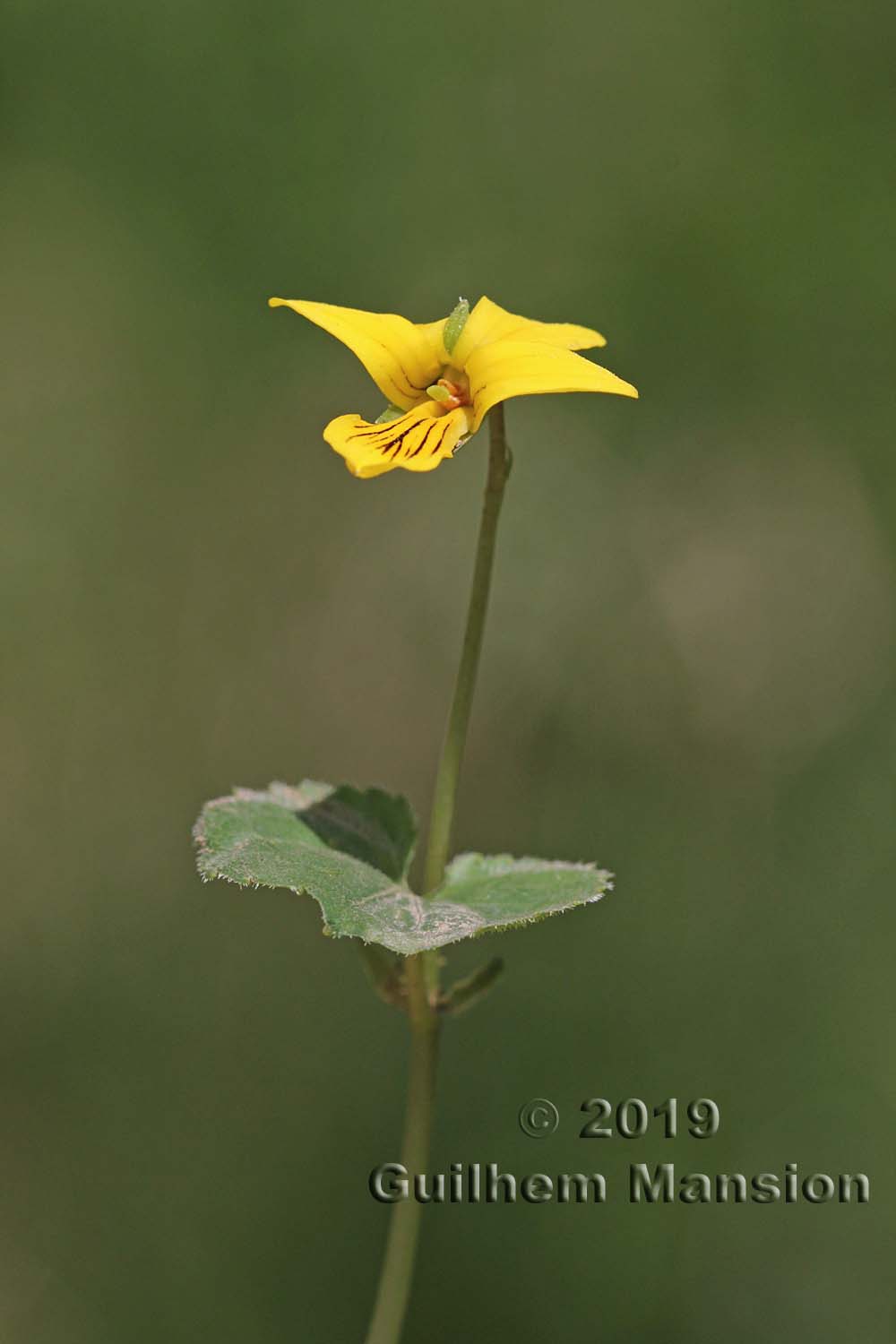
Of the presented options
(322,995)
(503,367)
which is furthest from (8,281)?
(503,367)

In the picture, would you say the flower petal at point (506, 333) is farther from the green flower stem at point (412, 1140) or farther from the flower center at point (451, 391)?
the green flower stem at point (412, 1140)

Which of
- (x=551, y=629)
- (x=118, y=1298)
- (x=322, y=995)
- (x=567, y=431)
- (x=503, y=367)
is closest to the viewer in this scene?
(x=503, y=367)

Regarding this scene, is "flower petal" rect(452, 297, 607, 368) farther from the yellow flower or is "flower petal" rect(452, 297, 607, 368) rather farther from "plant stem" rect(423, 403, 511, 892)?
"plant stem" rect(423, 403, 511, 892)

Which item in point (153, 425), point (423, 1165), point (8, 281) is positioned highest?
point (8, 281)

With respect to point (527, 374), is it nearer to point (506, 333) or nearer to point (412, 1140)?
point (506, 333)

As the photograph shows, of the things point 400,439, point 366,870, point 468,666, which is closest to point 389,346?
point 400,439

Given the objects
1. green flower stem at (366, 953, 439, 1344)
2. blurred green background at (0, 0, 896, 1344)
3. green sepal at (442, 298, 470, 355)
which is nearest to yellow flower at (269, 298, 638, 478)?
green sepal at (442, 298, 470, 355)

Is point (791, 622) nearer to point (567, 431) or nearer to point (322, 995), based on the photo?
point (567, 431)
